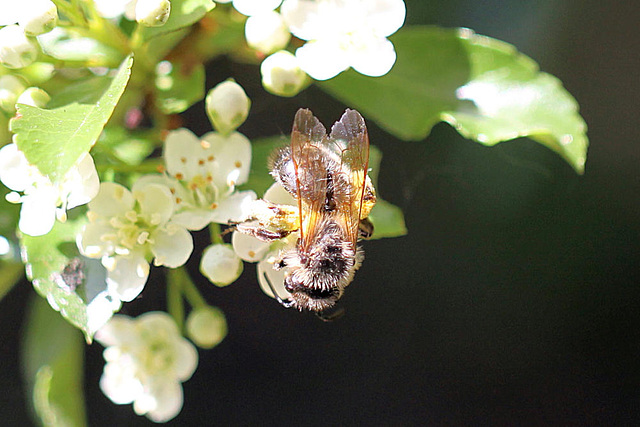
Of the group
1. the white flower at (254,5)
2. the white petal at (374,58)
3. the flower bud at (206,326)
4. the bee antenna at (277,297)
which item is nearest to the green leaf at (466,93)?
the white petal at (374,58)

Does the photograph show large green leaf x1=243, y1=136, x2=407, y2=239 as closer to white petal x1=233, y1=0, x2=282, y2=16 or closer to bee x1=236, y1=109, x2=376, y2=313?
bee x1=236, y1=109, x2=376, y2=313

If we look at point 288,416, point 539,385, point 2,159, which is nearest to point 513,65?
point 2,159

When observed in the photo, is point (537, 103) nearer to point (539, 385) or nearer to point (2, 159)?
point (2, 159)

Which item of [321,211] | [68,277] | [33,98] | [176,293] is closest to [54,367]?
[176,293]

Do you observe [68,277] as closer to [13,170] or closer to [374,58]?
[13,170]

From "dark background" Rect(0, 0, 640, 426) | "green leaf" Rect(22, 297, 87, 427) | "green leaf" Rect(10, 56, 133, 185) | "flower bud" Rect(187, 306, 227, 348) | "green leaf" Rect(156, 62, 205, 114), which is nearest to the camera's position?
"green leaf" Rect(10, 56, 133, 185)

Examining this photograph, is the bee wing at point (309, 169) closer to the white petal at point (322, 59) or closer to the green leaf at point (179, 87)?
the white petal at point (322, 59)

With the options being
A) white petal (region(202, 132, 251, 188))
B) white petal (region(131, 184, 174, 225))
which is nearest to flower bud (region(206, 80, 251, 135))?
white petal (region(202, 132, 251, 188))
